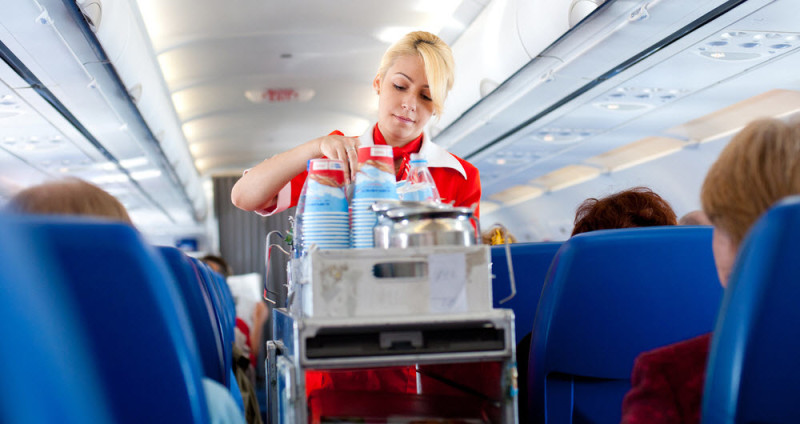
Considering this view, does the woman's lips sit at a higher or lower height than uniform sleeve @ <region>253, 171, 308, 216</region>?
higher

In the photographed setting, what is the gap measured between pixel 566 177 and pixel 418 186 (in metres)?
8.53

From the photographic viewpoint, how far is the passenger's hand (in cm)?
170

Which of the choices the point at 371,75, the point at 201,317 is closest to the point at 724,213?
the point at 201,317

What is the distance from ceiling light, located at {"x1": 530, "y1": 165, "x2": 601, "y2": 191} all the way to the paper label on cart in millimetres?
7658

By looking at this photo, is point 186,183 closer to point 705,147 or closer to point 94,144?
point 94,144

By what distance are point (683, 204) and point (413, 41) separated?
19.2 feet

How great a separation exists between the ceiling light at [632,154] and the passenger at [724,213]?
6558 millimetres

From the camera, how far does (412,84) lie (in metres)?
2.16

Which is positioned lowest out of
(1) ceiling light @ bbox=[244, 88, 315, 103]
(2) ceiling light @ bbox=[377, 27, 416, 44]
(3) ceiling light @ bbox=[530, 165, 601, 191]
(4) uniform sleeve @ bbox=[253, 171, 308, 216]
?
(4) uniform sleeve @ bbox=[253, 171, 308, 216]

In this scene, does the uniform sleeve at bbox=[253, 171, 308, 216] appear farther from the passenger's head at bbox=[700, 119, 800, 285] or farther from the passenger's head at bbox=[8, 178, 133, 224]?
the passenger's head at bbox=[700, 119, 800, 285]

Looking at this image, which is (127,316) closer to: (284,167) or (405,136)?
(284,167)

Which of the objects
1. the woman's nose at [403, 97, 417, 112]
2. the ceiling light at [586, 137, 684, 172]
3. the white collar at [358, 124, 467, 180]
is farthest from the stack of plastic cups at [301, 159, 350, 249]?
the ceiling light at [586, 137, 684, 172]

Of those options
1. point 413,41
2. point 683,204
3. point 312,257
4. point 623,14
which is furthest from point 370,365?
point 683,204

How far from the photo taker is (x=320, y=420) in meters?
1.47
